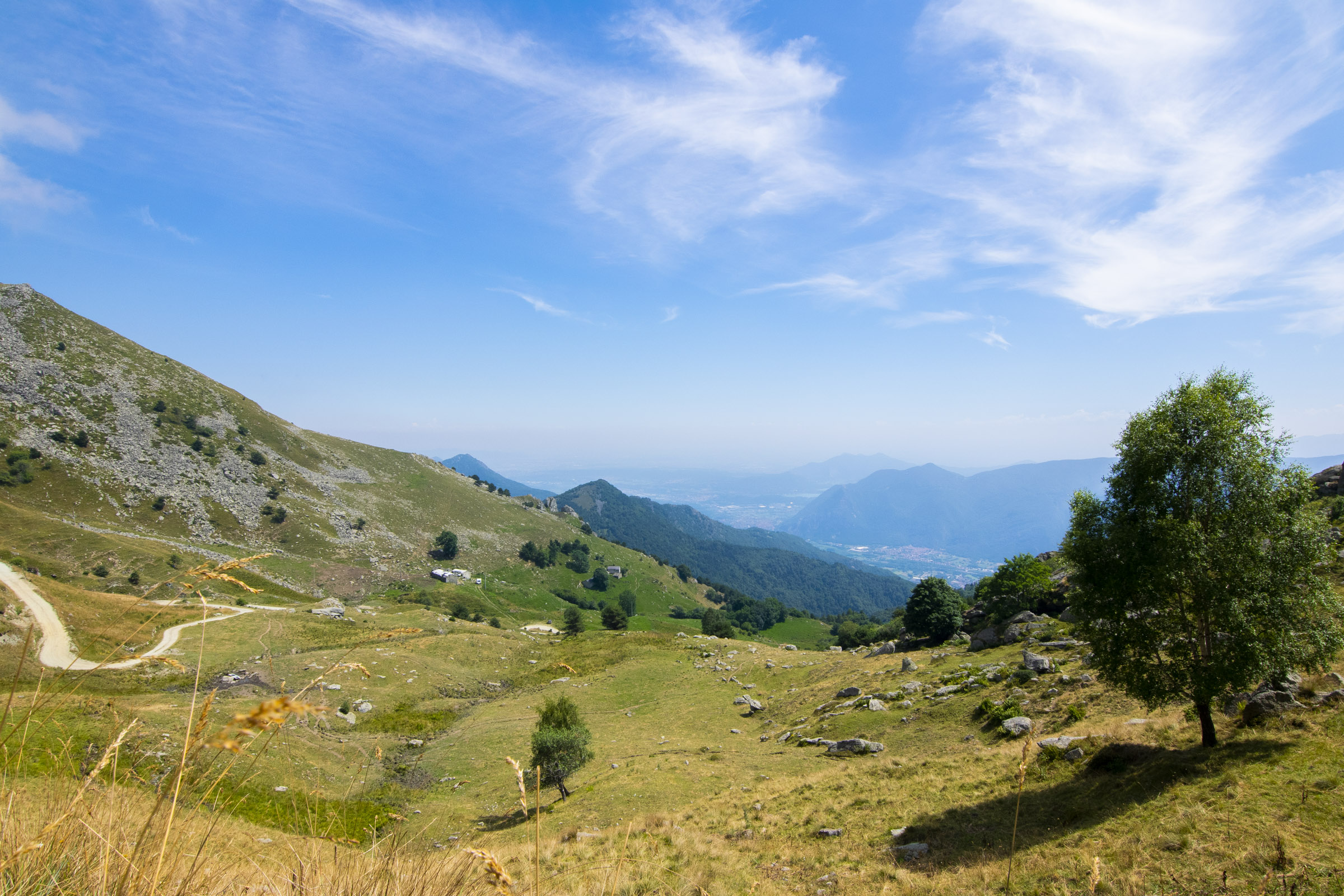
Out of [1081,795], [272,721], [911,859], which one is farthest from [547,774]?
[272,721]

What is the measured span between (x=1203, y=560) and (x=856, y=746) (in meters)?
17.2

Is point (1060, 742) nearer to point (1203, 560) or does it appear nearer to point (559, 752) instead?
point (1203, 560)

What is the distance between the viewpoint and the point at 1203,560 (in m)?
14.4

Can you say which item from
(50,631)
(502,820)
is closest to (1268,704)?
(502,820)

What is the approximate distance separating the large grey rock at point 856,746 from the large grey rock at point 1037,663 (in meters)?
8.98

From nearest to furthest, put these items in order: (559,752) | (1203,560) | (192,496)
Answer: (1203,560) → (559,752) → (192,496)

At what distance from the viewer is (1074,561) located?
16.5m

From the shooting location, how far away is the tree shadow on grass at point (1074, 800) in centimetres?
1373

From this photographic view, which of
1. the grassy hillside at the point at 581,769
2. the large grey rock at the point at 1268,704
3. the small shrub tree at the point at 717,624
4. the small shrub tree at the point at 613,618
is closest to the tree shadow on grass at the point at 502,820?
the grassy hillside at the point at 581,769

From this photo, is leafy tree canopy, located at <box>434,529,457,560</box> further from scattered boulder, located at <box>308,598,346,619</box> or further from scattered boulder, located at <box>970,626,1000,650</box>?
scattered boulder, located at <box>970,626,1000,650</box>

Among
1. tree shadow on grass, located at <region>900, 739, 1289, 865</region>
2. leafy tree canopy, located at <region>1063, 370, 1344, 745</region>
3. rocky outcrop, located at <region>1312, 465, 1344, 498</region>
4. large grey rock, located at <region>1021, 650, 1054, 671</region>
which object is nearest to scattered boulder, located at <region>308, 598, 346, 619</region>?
tree shadow on grass, located at <region>900, 739, 1289, 865</region>

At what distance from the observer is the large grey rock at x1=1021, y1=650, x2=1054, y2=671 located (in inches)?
1093

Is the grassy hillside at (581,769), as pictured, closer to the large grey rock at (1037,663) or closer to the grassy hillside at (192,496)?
the large grey rock at (1037,663)

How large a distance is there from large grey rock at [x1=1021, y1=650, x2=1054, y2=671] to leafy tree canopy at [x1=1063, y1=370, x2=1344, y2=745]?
507 inches
